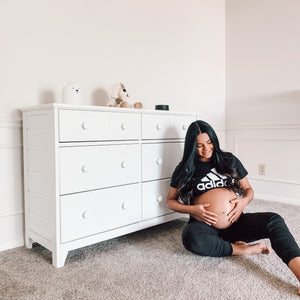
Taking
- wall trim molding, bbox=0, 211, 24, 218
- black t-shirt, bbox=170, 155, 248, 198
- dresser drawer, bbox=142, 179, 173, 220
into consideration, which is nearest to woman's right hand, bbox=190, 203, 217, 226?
black t-shirt, bbox=170, 155, 248, 198

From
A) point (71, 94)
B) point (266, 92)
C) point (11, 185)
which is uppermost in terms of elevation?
point (266, 92)

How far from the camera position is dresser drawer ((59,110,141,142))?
143cm

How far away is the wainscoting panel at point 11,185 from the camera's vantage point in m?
1.68

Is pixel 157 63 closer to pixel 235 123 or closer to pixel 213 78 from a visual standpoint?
pixel 213 78

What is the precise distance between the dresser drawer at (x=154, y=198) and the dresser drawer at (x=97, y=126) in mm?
326

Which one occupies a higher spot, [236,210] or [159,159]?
[159,159]

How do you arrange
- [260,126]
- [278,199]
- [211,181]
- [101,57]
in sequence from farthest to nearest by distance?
[260,126] → [278,199] → [101,57] → [211,181]

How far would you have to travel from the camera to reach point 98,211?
5.17 ft

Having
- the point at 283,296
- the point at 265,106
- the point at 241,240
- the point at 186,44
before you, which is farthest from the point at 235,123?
the point at 283,296

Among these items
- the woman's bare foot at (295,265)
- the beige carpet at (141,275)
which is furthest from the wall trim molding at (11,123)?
the woman's bare foot at (295,265)

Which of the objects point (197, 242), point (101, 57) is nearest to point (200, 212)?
point (197, 242)

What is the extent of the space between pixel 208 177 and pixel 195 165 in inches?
4.2

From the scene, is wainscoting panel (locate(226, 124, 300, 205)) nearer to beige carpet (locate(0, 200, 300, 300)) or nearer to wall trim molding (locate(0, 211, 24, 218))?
beige carpet (locate(0, 200, 300, 300))

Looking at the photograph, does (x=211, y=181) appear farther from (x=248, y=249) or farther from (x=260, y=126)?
(x=260, y=126)
